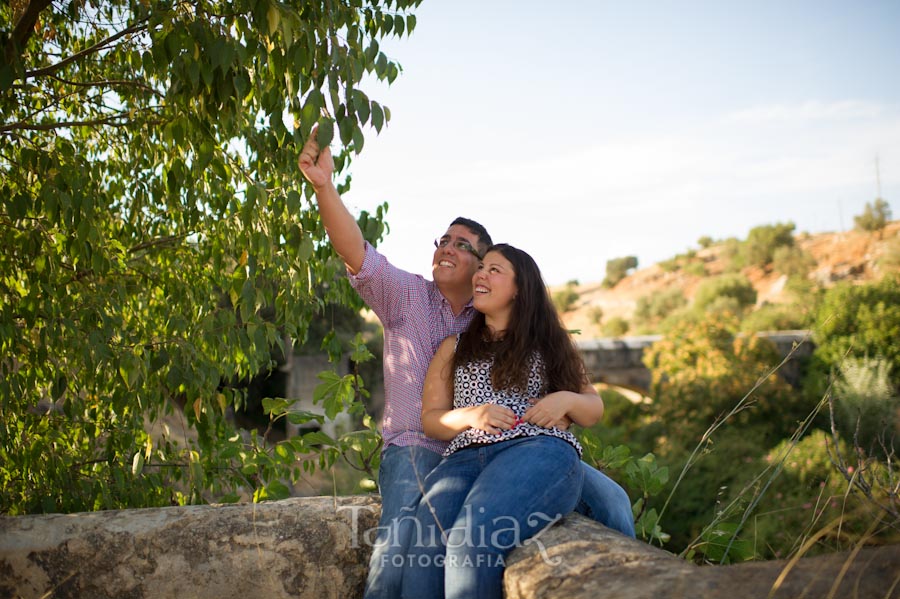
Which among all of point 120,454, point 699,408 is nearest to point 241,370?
point 120,454

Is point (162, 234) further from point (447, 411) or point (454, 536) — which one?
point (454, 536)

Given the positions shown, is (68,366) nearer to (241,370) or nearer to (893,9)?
(241,370)

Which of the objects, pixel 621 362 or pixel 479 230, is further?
pixel 621 362

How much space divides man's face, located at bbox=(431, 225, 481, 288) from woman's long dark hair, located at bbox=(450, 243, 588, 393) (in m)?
0.21

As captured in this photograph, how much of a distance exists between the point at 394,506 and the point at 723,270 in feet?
145

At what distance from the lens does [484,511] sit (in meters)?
2.12

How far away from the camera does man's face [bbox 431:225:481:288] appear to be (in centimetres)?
299

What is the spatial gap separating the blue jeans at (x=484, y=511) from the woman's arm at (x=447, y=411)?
7 centimetres

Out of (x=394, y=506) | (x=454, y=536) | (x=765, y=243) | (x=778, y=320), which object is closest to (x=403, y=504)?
(x=394, y=506)

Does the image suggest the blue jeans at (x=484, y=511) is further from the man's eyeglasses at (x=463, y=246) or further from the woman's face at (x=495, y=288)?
the man's eyeglasses at (x=463, y=246)

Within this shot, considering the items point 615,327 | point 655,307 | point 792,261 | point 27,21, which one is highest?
point 27,21

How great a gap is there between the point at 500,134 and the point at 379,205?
166 feet

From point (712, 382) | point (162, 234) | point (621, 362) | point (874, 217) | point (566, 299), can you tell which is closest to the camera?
point (162, 234)

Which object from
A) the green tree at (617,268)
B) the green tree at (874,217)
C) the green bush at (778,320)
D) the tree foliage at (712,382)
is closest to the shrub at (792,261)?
the green tree at (874,217)
